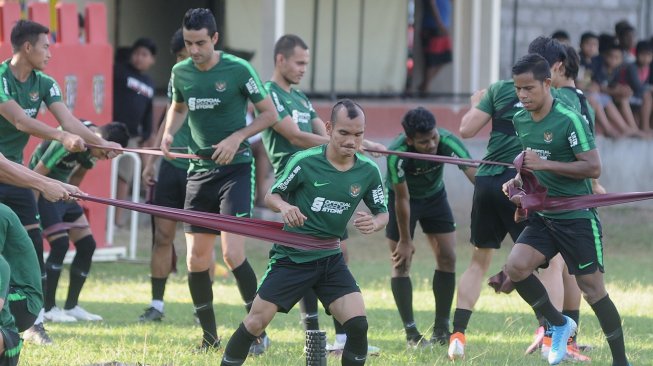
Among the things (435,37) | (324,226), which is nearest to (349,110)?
(324,226)

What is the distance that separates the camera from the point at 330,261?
23.9 ft

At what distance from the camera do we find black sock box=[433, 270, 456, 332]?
9234 millimetres

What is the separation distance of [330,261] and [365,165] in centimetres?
57

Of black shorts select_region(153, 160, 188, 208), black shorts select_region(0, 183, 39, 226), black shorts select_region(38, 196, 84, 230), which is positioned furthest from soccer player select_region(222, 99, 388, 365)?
black shorts select_region(38, 196, 84, 230)

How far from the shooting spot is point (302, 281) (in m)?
7.23

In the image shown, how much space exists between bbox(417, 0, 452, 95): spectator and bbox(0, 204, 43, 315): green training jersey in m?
12.1

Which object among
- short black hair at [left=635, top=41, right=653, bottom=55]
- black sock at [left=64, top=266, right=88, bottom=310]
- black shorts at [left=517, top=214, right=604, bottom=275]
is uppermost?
short black hair at [left=635, top=41, right=653, bottom=55]

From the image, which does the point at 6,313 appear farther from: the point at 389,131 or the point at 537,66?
the point at 389,131

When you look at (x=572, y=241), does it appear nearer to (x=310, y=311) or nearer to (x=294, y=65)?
(x=310, y=311)

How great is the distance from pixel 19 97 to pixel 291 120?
187 cm

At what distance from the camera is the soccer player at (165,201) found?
9.62 m

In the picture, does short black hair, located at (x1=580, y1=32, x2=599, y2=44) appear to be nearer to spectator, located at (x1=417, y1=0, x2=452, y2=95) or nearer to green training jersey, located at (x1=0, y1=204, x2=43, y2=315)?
spectator, located at (x1=417, y1=0, x2=452, y2=95)

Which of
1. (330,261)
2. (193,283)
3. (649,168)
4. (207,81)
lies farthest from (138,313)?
(649,168)

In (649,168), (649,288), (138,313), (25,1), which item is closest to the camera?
(138,313)
